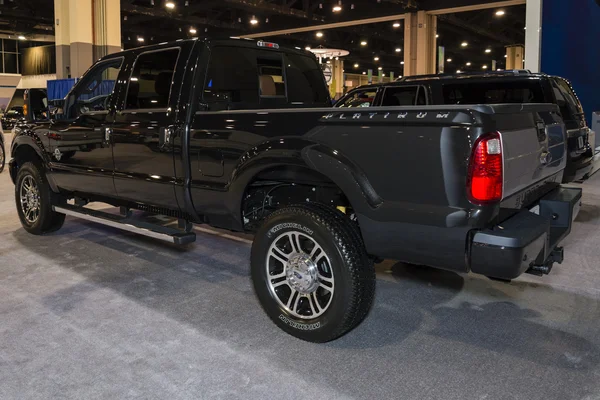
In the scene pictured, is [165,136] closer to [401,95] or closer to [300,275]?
[300,275]

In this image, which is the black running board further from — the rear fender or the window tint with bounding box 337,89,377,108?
the window tint with bounding box 337,89,377,108

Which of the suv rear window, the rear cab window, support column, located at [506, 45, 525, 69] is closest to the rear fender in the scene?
the rear cab window

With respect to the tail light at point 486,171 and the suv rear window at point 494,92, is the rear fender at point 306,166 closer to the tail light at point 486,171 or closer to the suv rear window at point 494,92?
the tail light at point 486,171

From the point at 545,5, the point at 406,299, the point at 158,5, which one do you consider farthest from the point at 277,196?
the point at 158,5

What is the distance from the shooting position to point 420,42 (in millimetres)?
21250

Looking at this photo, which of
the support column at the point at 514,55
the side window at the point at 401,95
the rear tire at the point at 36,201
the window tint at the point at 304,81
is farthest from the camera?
the support column at the point at 514,55

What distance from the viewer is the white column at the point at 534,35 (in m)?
10.0

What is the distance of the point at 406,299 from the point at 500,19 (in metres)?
25.3

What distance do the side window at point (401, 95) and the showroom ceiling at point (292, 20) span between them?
12146 mm

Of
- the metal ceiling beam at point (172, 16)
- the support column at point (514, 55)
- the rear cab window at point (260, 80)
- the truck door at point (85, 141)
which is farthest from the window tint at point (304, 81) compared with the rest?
the support column at point (514, 55)

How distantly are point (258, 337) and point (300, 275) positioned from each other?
0.46 m

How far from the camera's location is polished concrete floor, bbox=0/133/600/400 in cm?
272

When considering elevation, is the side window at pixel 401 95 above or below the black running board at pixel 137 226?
above

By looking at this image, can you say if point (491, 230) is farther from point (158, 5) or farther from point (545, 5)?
point (158, 5)
